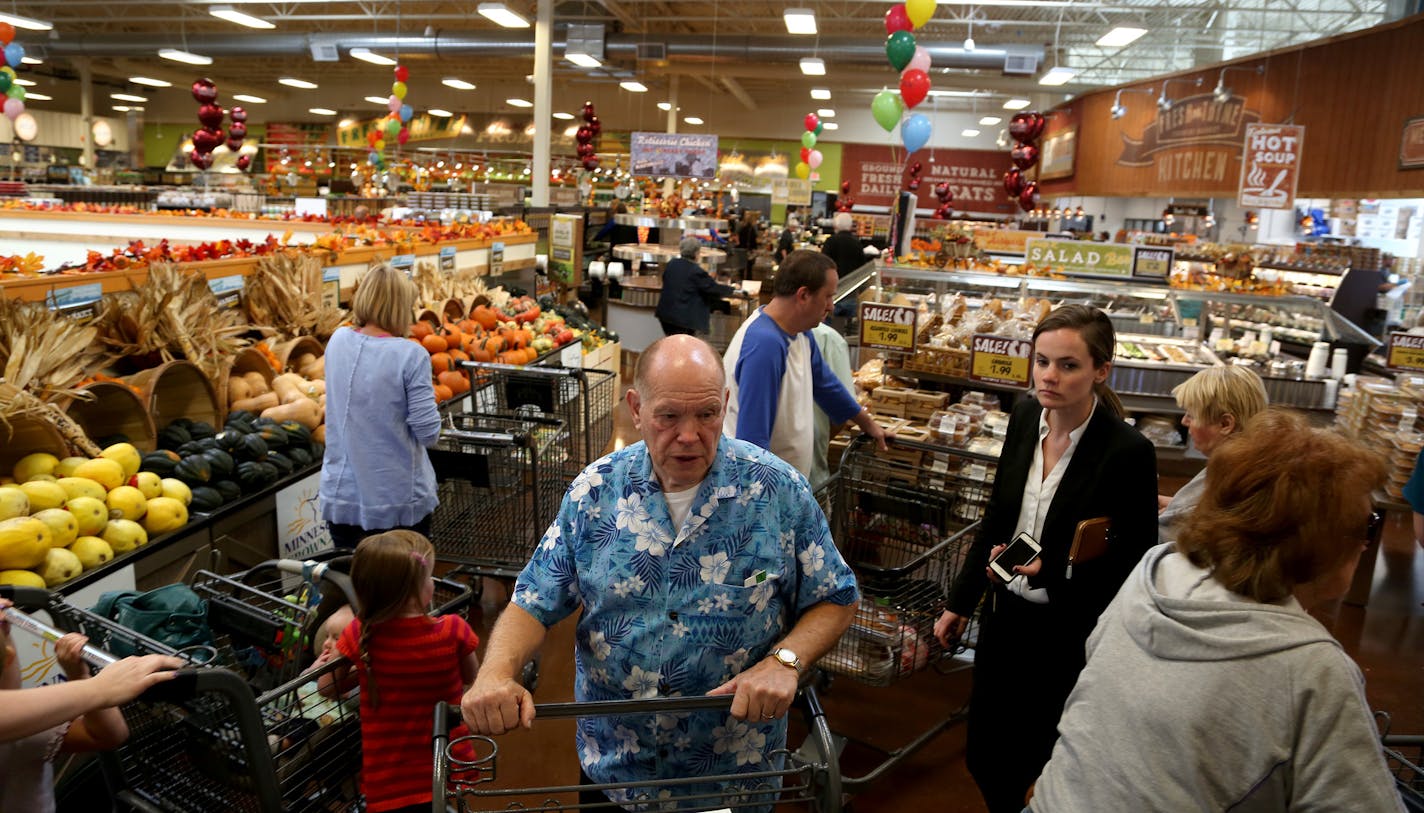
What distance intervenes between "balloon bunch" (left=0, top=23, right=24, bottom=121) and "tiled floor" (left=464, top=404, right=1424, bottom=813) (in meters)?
10.6

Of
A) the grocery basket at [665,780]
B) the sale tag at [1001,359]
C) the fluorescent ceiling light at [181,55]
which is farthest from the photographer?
the fluorescent ceiling light at [181,55]

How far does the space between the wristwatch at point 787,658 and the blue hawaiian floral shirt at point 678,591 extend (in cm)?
8

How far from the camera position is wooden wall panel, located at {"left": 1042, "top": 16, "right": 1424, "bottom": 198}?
380 inches

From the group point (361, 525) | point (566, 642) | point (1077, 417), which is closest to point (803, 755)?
point (1077, 417)

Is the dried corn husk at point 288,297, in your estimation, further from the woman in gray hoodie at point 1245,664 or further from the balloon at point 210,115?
the balloon at point 210,115

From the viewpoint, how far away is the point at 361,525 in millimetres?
3635

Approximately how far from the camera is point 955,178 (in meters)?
28.9

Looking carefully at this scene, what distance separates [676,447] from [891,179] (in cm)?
2820

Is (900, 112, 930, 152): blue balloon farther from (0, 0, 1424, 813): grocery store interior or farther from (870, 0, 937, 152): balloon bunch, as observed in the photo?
(0, 0, 1424, 813): grocery store interior

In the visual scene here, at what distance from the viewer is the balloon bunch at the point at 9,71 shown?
35.4ft

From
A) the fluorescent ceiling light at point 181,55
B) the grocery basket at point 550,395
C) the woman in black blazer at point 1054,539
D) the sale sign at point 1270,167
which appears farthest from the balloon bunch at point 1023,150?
the fluorescent ceiling light at point 181,55

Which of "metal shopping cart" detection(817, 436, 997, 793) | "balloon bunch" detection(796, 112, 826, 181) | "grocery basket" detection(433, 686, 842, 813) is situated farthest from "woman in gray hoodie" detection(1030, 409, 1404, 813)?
"balloon bunch" detection(796, 112, 826, 181)

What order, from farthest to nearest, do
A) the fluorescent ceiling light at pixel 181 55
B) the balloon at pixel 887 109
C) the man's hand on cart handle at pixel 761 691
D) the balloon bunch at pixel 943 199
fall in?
the balloon bunch at pixel 943 199 → the fluorescent ceiling light at pixel 181 55 → the balloon at pixel 887 109 → the man's hand on cart handle at pixel 761 691

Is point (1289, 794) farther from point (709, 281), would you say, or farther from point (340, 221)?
point (340, 221)
